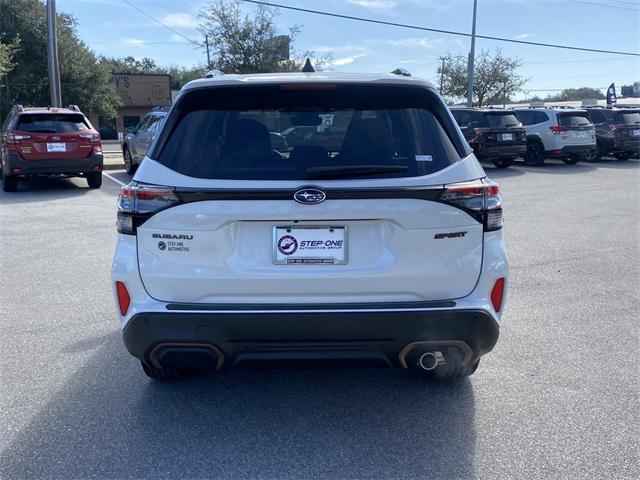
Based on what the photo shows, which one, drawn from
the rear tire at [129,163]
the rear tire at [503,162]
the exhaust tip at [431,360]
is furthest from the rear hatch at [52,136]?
the rear tire at [503,162]

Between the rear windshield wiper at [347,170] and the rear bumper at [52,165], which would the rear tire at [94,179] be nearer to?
the rear bumper at [52,165]

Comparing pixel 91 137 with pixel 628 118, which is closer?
pixel 91 137

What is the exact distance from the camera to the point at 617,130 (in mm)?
22172

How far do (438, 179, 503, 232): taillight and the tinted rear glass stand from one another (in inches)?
667

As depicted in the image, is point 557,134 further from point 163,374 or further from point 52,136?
point 163,374

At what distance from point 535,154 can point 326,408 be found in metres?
19.2

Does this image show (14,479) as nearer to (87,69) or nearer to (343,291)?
(343,291)

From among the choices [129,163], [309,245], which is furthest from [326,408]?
[129,163]

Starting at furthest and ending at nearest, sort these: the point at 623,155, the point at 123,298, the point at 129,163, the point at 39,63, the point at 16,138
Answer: the point at 39,63 → the point at 623,155 → the point at 129,163 → the point at 16,138 → the point at 123,298

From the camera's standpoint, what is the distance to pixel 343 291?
3.24m

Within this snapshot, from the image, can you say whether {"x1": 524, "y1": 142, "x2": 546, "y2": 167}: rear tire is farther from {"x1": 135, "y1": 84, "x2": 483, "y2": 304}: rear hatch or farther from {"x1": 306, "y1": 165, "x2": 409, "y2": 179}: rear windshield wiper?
{"x1": 306, "y1": 165, "x2": 409, "y2": 179}: rear windshield wiper

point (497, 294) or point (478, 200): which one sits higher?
point (478, 200)

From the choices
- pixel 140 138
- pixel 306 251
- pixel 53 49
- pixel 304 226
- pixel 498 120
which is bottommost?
pixel 306 251

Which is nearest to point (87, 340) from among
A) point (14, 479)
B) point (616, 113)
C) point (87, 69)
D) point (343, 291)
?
point (14, 479)
